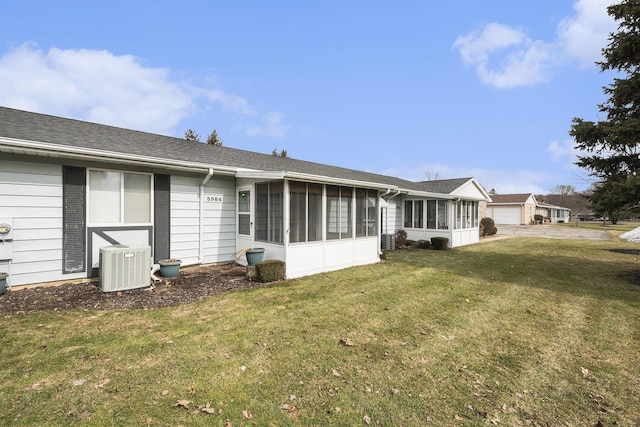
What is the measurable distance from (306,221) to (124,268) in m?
4.34

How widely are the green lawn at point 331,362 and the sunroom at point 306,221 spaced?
181 cm

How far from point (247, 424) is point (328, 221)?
6.33m

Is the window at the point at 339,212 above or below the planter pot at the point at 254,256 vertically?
above

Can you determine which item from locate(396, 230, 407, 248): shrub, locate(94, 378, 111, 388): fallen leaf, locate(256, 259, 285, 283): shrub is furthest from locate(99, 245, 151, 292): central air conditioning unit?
locate(396, 230, 407, 248): shrub

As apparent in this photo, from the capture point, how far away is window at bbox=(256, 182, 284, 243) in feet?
25.0

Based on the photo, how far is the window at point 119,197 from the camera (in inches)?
263

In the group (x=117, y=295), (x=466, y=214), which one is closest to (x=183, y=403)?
(x=117, y=295)

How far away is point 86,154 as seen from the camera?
20.1 ft

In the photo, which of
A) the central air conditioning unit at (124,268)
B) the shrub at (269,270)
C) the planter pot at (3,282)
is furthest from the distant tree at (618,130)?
the planter pot at (3,282)

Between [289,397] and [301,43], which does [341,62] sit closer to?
[301,43]

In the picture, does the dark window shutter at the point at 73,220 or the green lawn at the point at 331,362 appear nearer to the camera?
the green lawn at the point at 331,362

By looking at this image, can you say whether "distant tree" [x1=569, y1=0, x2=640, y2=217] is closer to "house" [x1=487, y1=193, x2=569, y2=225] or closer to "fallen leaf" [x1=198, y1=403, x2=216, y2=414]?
"fallen leaf" [x1=198, y1=403, x2=216, y2=414]

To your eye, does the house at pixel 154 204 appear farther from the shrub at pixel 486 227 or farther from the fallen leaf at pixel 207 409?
the shrub at pixel 486 227

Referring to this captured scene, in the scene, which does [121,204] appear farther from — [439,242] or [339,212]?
[439,242]
